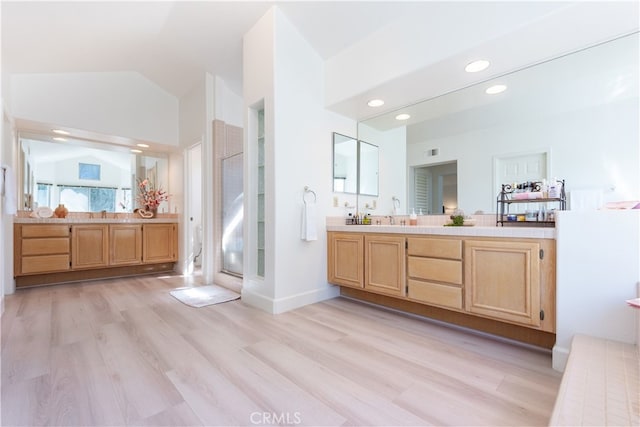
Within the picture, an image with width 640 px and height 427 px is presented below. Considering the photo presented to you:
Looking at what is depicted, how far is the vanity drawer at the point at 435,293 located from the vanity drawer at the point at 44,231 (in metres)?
4.28

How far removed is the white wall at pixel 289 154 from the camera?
268cm

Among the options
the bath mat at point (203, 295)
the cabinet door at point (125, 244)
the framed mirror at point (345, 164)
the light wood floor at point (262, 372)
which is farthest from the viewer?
the cabinet door at point (125, 244)

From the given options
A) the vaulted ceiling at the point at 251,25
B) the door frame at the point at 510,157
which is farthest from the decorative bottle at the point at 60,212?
the door frame at the point at 510,157

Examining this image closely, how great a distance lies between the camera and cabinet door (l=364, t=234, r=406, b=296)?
2.47 metres

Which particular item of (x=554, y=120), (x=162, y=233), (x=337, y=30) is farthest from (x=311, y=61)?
(x=162, y=233)

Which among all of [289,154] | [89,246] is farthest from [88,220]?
[289,154]

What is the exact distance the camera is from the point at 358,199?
3.41 metres

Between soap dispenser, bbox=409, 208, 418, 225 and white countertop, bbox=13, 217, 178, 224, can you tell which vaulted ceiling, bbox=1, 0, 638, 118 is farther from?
white countertop, bbox=13, 217, 178, 224

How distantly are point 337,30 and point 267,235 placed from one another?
2031 mm

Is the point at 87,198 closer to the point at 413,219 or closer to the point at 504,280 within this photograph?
the point at 413,219

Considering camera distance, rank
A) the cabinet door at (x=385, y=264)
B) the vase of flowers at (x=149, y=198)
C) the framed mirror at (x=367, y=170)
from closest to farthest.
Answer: the cabinet door at (x=385, y=264) → the framed mirror at (x=367, y=170) → the vase of flowers at (x=149, y=198)

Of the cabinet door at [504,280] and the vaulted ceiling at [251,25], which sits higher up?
the vaulted ceiling at [251,25]

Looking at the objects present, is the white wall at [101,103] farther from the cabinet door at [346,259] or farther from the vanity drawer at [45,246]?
the cabinet door at [346,259]

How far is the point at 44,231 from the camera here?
3.65 metres
